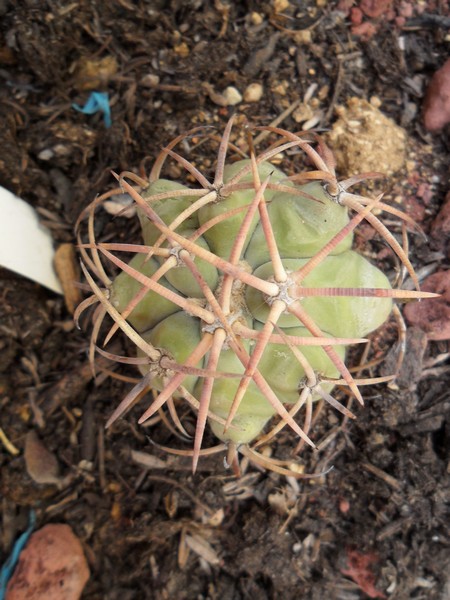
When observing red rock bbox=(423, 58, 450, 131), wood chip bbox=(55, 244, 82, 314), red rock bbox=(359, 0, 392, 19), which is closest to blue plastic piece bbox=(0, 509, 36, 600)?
wood chip bbox=(55, 244, 82, 314)

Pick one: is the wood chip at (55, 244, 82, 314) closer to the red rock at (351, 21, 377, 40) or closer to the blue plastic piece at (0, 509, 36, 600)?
the blue plastic piece at (0, 509, 36, 600)

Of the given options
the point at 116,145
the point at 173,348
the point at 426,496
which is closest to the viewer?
the point at 173,348

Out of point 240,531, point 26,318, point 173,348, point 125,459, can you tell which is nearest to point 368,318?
point 173,348

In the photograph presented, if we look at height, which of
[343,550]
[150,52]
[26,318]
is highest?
[150,52]

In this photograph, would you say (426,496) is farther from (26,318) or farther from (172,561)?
(26,318)

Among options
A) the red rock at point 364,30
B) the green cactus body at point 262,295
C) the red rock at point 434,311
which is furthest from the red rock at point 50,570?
the red rock at point 364,30

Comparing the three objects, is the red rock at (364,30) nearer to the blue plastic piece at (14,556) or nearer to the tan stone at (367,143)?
the tan stone at (367,143)
